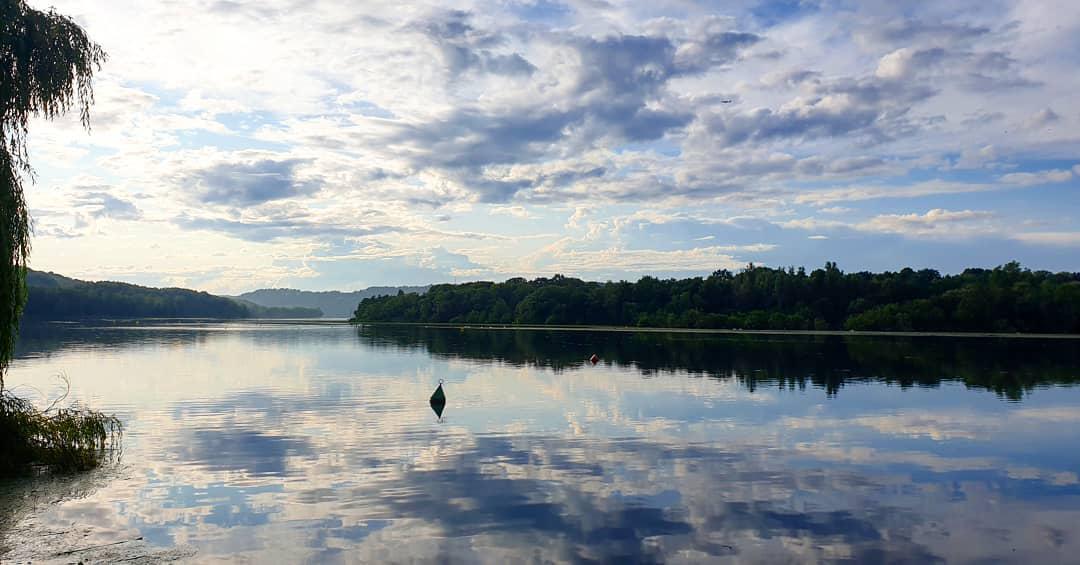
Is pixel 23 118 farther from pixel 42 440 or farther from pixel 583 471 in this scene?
pixel 583 471

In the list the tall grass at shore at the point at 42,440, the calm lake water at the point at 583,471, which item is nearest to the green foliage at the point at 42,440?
the tall grass at shore at the point at 42,440

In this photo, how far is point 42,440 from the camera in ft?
84.8

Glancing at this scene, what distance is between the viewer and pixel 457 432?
36438mm

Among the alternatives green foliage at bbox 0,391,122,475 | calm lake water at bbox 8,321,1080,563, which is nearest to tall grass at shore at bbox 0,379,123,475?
green foliage at bbox 0,391,122,475

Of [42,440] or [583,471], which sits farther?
[583,471]

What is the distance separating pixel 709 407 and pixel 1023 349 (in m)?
86.0

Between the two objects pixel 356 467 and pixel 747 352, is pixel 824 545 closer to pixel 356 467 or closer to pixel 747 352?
pixel 356 467

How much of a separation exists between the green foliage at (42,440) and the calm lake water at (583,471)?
110cm

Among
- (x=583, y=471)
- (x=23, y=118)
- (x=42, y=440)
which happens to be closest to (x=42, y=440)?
(x=42, y=440)

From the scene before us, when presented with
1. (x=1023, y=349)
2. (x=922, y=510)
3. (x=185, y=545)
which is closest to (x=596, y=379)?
(x=922, y=510)

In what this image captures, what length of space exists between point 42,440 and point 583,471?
56.7ft

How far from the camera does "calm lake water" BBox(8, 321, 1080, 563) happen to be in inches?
760

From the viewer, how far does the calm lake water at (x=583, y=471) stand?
19.3 m

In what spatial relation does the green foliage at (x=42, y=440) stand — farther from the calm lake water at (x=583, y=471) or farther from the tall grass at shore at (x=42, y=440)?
the calm lake water at (x=583, y=471)
